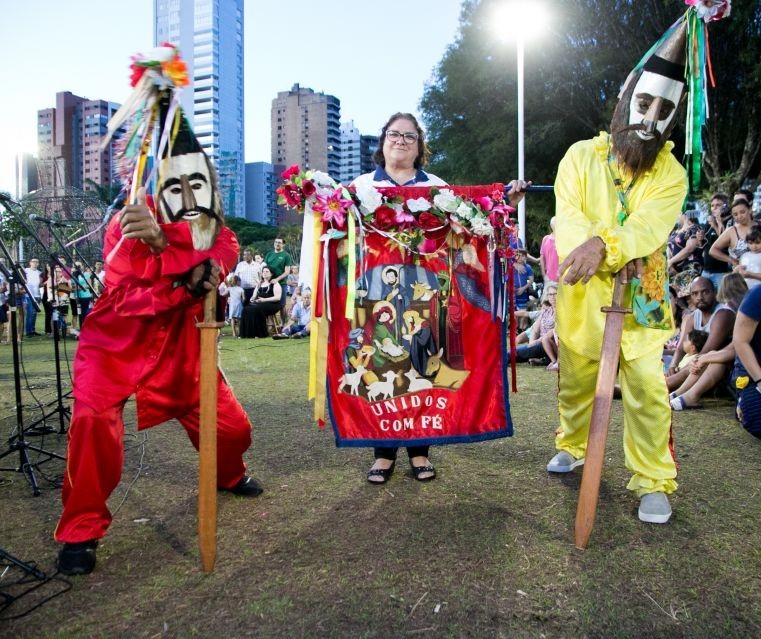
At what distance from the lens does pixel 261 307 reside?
13672 mm

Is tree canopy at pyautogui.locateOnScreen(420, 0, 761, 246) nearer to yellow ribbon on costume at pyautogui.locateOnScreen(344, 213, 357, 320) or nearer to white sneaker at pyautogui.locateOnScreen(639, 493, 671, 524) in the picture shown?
white sneaker at pyautogui.locateOnScreen(639, 493, 671, 524)

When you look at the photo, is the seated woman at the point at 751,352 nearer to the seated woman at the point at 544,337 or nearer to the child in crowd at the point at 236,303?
the seated woman at the point at 544,337

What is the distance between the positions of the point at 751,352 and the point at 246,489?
11.5 feet

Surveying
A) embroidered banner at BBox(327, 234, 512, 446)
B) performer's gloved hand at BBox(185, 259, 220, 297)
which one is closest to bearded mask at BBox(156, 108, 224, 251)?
performer's gloved hand at BBox(185, 259, 220, 297)

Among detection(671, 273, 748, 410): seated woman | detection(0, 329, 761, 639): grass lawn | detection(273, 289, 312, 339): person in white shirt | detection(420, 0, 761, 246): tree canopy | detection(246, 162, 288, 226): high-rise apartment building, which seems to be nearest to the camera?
detection(0, 329, 761, 639): grass lawn

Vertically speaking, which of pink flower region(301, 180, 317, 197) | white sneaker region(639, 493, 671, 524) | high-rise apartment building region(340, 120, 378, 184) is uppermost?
high-rise apartment building region(340, 120, 378, 184)

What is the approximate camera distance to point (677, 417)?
5340 millimetres

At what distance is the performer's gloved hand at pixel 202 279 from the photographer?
279 cm

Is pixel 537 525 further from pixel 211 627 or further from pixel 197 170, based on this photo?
pixel 197 170

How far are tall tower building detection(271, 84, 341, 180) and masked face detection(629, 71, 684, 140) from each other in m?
72.5

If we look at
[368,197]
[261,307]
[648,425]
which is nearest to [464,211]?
[368,197]

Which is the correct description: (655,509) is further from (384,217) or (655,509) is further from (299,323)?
(299,323)

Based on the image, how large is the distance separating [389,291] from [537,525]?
1.43m

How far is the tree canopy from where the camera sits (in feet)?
58.1
